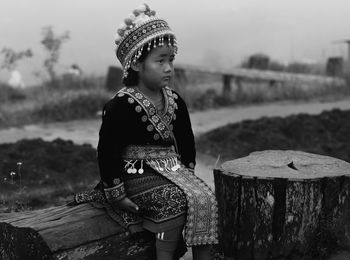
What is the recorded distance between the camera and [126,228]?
369 cm

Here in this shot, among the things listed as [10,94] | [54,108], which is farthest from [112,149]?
[10,94]

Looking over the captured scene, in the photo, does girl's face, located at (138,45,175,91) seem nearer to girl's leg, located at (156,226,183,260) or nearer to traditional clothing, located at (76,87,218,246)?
traditional clothing, located at (76,87,218,246)

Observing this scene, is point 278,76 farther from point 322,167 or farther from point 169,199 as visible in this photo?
point 169,199

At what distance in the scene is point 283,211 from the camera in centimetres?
421

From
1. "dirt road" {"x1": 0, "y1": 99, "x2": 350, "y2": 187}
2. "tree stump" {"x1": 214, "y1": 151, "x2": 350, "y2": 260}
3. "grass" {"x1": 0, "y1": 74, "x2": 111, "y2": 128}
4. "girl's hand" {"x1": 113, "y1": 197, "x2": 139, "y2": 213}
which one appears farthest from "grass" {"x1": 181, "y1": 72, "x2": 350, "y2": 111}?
"girl's hand" {"x1": 113, "y1": 197, "x2": 139, "y2": 213}

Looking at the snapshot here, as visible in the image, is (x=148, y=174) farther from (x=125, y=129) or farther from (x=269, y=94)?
(x=269, y=94)

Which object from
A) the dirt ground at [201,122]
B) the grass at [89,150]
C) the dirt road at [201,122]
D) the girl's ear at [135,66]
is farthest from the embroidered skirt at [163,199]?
the dirt road at [201,122]

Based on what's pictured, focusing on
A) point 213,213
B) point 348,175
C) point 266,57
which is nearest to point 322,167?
point 348,175

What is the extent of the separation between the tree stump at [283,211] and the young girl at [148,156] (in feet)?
1.93

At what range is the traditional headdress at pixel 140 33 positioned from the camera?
3.57 meters

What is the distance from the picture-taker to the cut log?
11.6ft

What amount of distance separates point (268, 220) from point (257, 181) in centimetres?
27

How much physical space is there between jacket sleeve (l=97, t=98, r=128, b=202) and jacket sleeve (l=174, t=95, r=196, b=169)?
379 millimetres

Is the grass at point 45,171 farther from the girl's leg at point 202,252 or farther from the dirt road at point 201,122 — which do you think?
the girl's leg at point 202,252
